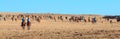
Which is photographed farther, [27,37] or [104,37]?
[27,37]

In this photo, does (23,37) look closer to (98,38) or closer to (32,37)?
(32,37)

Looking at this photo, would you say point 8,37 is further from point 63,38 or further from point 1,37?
point 63,38

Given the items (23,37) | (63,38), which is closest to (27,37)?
(23,37)

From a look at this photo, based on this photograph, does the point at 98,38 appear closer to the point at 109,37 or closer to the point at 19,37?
the point at 109,37

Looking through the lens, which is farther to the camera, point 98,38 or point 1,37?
point 1,37

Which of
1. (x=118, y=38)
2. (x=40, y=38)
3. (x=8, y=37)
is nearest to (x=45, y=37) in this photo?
(x=40, y=38)

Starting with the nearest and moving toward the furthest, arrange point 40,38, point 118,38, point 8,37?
point 118,38, point 40,38, point 8,37

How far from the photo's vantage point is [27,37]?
2483cm

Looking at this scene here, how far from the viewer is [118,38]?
2194 cm

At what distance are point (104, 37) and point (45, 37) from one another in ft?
11.3

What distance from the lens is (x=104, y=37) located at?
75.4 ft

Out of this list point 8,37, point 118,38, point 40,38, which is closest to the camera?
point 118,38

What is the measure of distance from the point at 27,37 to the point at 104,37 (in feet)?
15.0

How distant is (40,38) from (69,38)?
5.87 feet
